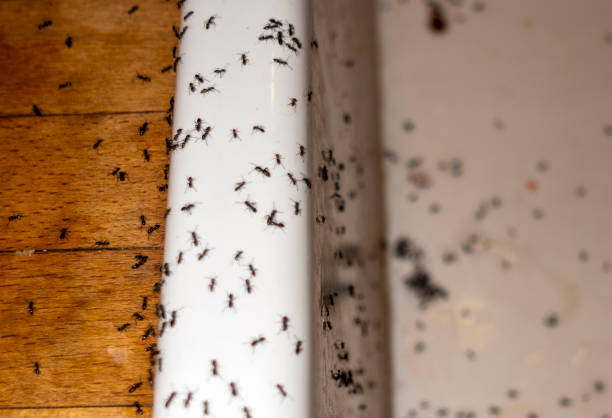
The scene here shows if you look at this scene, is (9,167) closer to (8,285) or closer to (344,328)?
(8,285)

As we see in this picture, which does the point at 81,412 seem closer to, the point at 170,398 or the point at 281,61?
the point at 170,398

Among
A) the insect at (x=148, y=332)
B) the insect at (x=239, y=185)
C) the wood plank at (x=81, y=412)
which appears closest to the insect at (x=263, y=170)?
the insect at (x=239, y=185)

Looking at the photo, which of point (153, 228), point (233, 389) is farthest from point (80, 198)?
point (233, 389)

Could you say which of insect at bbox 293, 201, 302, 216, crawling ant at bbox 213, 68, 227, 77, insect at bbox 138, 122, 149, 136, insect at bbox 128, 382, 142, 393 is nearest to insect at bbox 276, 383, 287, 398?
insect at bbox 293, 201, 302, 216

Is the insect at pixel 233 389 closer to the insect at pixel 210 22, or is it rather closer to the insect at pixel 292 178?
the insect at pixel 292 178

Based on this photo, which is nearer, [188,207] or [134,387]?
[188,207]

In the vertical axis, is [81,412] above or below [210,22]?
below
